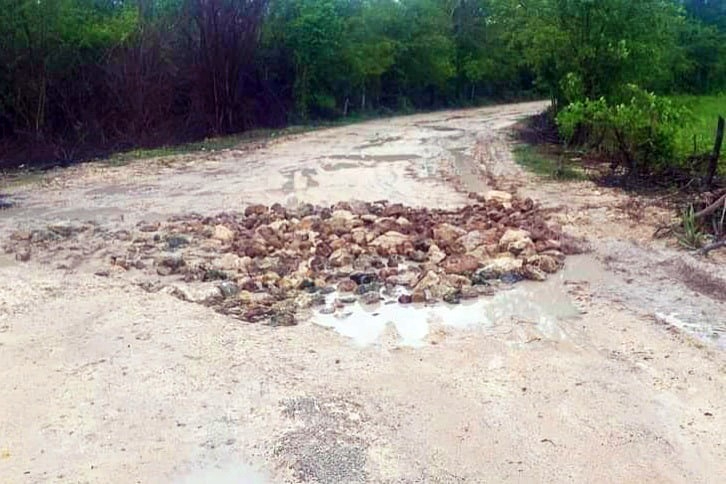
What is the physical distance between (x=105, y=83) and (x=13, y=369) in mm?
12854

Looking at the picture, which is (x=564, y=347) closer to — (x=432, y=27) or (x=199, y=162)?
(x=199, y=162)

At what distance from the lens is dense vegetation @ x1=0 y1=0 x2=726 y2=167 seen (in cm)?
1457

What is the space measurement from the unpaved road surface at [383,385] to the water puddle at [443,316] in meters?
0.02

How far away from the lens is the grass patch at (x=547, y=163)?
1273 centimetres

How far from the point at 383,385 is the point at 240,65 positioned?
52.6 feet

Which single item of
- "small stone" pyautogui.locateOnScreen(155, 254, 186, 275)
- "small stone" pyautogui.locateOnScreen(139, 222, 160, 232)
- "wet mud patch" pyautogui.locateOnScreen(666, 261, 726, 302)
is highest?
"small stone" pyautogui.locateOnScreen(155, 254, 186, 275)

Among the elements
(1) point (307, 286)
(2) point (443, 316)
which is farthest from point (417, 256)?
Result: (2) point (443, 316)

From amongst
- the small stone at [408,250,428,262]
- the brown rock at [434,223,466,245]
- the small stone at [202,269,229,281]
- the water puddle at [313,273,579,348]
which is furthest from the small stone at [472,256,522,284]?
the small stone at [202,269,229,281]

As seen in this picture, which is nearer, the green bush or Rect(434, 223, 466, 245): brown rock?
Rect(434, 223, 466, 245): brown rock

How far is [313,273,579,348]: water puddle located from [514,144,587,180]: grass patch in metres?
6.61

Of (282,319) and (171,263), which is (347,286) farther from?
(171,263)

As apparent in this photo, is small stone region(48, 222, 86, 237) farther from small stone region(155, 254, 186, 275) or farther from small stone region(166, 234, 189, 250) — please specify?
small stone region(155, 254, 186, 275)

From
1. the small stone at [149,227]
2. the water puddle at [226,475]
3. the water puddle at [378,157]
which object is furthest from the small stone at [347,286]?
the water puddle at [378,157]

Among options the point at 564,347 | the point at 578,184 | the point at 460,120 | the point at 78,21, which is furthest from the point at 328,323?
the point at 460,120
